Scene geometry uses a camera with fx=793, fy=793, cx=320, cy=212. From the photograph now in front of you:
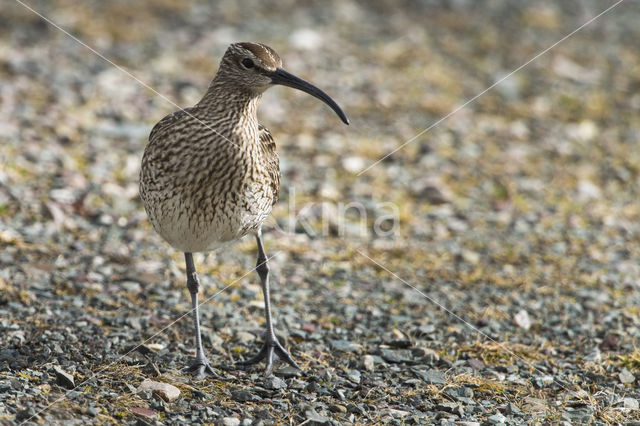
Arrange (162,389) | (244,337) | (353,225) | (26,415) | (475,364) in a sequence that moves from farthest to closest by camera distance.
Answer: (353,225), (244,337), (475,364), (162,389), (26,415)

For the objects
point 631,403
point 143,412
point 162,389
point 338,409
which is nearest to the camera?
point 143,412

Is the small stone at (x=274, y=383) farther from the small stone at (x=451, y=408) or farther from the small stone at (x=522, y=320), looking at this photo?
the small stone at (x=522, y=320)

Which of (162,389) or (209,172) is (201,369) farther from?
(209,172)

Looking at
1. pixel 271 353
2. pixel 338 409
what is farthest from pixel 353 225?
pixel 338 409

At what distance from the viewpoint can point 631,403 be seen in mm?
6195

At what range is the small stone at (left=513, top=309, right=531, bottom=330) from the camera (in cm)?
→ 763

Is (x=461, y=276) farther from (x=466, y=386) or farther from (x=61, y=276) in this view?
(x=61, y=276)

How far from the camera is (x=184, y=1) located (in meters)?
14.9

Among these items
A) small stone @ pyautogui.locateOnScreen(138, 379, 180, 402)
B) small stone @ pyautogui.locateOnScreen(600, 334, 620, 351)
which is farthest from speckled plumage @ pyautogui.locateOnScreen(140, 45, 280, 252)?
small stone @ pyautogui.locateOnScreen(600, 334, 620, 351)

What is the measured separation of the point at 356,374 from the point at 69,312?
102 inches

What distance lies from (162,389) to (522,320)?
12.0 ft

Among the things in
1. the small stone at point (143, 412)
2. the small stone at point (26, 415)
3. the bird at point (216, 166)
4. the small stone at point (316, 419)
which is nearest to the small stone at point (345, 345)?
the bird at point (216, 166)

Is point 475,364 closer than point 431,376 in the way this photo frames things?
No

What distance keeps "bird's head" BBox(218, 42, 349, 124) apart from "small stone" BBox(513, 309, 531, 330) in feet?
10.3
